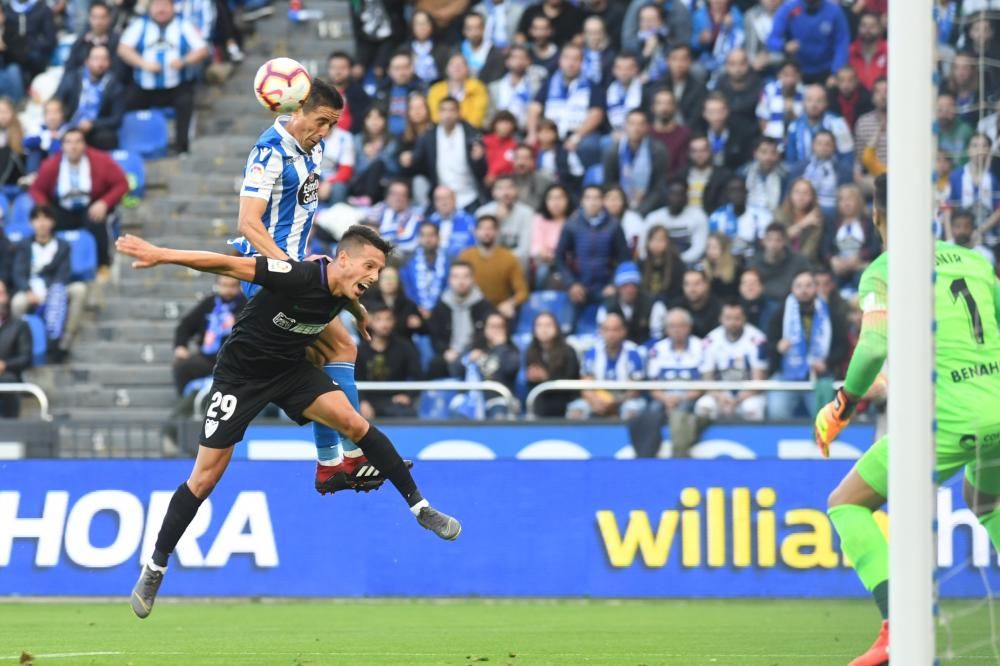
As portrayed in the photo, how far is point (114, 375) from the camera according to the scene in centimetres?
1762

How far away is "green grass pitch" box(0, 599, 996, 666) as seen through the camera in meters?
9.53

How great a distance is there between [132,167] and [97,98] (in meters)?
0.84

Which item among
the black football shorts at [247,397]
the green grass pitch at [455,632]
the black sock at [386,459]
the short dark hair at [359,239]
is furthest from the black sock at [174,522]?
the short dark hair at [359,239]

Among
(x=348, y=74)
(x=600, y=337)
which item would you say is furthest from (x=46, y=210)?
(x=600, y=337)

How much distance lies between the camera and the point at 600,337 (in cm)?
1588

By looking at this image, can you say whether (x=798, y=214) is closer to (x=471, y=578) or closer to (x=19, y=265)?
(x=471, y=578)

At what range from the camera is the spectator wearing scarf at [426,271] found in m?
16.7

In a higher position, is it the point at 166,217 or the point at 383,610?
the point at 166,217

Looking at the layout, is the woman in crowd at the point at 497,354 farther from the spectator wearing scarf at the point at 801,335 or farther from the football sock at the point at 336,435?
the football sock at the point at 336,435

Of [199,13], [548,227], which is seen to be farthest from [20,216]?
[548,227]

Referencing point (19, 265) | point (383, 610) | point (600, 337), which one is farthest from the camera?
point (19, 265)

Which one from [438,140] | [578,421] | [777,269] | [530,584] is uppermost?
[438,140]

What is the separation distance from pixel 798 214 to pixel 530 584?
4923 mm

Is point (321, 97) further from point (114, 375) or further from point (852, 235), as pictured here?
point (114, 375)
